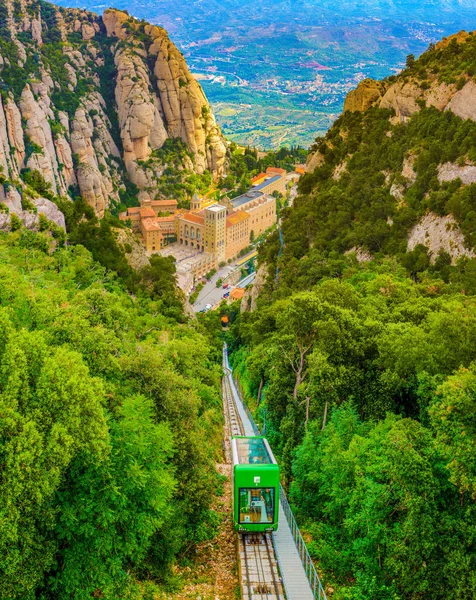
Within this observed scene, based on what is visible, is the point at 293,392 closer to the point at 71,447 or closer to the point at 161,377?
the point at 161,377

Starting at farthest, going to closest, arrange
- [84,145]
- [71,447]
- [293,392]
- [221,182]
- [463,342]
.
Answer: [221,182]
[84,145]
[293,392]
[463,342]
[71,447]

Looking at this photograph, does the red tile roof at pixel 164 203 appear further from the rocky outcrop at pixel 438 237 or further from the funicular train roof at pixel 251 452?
the funicular train roof at pixel 251 452

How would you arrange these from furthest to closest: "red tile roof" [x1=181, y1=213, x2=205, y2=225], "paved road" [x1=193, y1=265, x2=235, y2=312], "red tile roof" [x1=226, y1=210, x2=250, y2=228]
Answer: "red tile roof" [x1=226, y1=210, x2=250, y2=228]
"red tile roof" [x1=181, y1=213, x2=205, y2=225]
"paved road" [x1=193, y1=265, x2=235, y2=312]

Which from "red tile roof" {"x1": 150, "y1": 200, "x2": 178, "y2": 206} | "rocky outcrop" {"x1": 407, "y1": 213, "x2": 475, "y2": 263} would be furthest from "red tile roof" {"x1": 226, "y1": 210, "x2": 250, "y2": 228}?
"rocky outcrop" {"x1": 407, "y1": 213, "x2": 475, "y2": 263}

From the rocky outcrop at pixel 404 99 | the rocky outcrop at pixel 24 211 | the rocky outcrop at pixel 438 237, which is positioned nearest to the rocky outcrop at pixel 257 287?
the rocky outcrop at pixel 404 99

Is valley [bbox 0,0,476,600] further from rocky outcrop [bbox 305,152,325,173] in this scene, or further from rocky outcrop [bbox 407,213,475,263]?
rocky outcrop [bbox 305,152,325,173]

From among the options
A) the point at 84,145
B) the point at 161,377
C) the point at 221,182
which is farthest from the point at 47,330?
the point at 221,182
